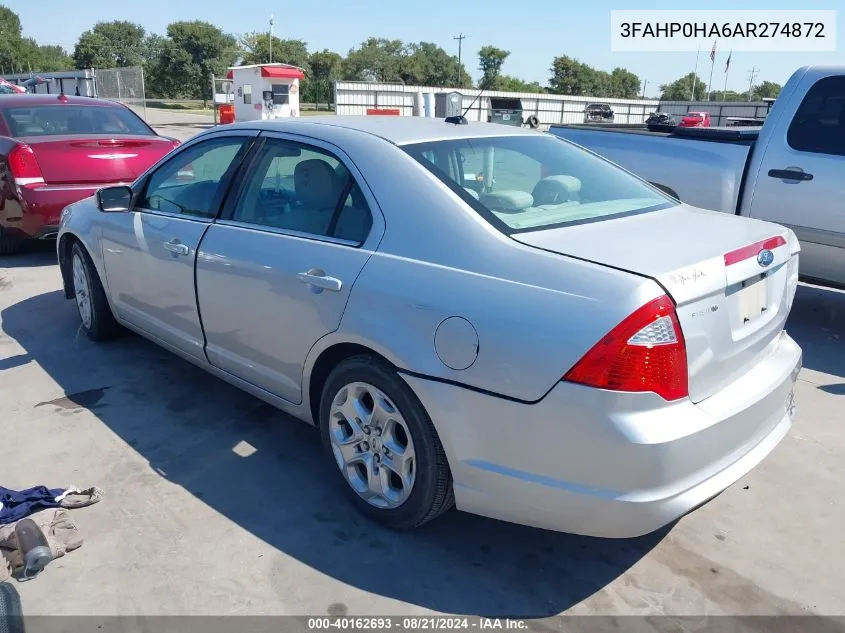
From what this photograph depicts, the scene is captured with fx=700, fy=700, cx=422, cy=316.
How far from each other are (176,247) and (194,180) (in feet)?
1.71

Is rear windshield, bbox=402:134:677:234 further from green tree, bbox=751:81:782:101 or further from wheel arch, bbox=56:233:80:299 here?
green tree, bbox=751:81:782:101

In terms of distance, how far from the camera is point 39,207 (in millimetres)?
6680

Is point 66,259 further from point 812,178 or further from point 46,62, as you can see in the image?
point 46,62

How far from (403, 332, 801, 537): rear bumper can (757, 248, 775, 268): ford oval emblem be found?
43 cm

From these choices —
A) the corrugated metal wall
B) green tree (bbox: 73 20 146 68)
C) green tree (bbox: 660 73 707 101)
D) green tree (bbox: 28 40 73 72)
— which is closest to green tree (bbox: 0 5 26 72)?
green tree (bbox: 28 40 73 72)

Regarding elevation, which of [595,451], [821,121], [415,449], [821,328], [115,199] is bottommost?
[821,328]

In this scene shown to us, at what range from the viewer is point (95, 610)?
246cm

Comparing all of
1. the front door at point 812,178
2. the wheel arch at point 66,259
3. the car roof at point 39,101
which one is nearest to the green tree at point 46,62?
the car roof at point 39,101

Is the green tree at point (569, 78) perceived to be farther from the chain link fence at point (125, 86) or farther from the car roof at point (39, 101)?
the car roof at point (39, 101)

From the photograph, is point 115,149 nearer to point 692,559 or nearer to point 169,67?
point 692,559

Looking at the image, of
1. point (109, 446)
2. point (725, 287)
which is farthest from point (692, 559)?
point (109, 446)

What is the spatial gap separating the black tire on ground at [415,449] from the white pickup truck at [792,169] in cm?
376

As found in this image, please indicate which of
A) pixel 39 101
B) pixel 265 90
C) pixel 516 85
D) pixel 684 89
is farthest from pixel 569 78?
pixel 39 101

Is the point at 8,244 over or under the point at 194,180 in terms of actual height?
under
